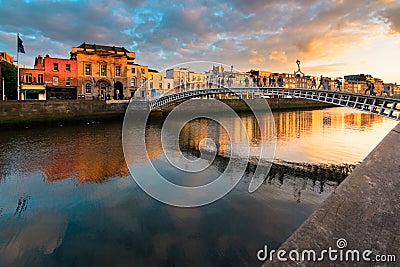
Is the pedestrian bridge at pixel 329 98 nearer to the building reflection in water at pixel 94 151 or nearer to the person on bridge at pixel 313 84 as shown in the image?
the person on bridge at pixel 313 84

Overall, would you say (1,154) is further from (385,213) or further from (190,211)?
(385,213)

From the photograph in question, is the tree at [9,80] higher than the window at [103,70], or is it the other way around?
the window at [103,70]

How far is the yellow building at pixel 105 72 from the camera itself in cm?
3092

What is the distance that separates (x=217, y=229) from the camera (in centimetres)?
506

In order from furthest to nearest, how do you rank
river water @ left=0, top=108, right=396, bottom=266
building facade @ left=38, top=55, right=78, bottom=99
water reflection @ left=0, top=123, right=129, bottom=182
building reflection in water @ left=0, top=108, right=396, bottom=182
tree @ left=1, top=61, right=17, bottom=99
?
building facade @ left=38, top=55, right=78, bottom=99 → tree @ left=1, top=61, right=17, bottom=99 → building reflection in water @ left=0, top=108, right=396, bottom=182 → water reflection @ left=0, top=123, right=129, bottom=182 → river water @ left=0, top=108, right=396, bottom=266

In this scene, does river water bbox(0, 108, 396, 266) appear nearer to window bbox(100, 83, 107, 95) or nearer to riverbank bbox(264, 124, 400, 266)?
riverbank bbox(264, 124, 400, 266)

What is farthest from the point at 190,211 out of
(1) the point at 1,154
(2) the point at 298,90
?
(2) the point at 298,90

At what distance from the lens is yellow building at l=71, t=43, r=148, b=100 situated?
30.9 m

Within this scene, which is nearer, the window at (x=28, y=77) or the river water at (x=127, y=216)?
the river water at (x=127, y=216)

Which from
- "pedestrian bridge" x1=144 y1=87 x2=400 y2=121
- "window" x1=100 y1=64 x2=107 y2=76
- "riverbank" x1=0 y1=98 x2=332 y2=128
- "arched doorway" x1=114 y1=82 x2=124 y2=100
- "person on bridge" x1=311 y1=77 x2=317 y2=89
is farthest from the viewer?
"arched doorway" x1=114 y1=82 x2=124 y2=100

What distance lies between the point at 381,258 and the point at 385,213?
0.44 metres

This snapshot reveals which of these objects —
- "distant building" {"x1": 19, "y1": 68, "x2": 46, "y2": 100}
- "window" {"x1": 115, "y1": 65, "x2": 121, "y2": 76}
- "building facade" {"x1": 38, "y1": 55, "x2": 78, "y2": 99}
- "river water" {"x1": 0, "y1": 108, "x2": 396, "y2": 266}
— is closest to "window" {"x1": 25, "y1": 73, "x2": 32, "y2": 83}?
"distant building" {"x1": 19, "y1": 68, "x2": 46, "y2": 100}

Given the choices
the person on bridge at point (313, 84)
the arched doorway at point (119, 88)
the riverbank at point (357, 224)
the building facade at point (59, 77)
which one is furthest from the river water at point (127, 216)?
the arched doorway at point (119, 88)

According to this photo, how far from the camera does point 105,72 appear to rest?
32.5 meters
